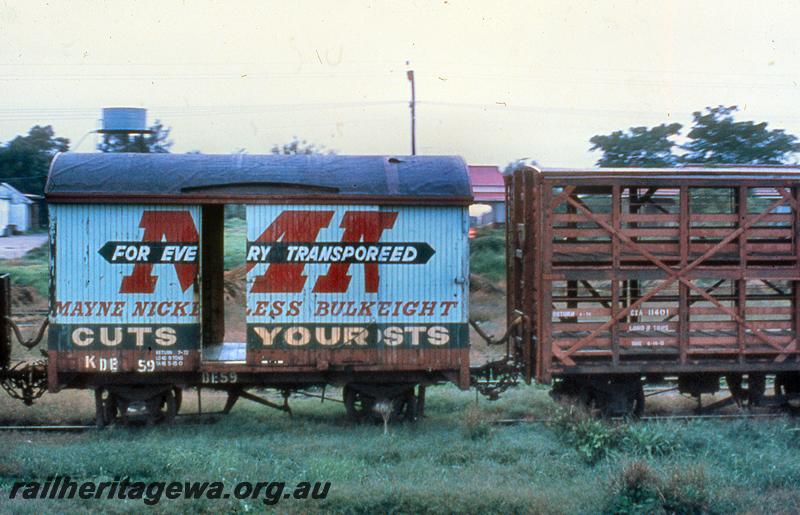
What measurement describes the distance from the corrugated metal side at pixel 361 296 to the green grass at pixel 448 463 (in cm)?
104

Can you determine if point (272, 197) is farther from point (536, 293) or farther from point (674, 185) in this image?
point (674, 185)

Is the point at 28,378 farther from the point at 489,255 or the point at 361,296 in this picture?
the point at 489,255

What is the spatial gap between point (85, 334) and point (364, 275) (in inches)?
152

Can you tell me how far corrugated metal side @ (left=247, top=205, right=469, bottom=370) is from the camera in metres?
10.9

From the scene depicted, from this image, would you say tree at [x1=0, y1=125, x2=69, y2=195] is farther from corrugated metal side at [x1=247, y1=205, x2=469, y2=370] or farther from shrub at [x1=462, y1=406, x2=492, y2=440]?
shrub at [x1=462, y1=406, x2=492, y2=440]

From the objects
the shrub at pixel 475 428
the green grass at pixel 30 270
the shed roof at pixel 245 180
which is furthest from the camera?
the green grass at pixel 30 270

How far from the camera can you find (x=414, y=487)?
25.7 ft

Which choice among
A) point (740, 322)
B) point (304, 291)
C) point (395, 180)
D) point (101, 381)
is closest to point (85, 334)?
point (101, 381)

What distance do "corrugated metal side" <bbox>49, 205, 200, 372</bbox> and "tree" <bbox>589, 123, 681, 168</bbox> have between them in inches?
822

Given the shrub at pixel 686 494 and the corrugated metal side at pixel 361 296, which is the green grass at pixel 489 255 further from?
the shrub at pixel 686 494

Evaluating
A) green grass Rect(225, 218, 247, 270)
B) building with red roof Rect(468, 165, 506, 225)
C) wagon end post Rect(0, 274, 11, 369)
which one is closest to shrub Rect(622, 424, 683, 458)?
wagon end post Rect(0, 274, 11, 369)

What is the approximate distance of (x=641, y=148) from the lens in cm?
2891

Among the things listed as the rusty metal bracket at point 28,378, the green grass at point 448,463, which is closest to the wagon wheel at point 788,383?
the green grass at point 448,463

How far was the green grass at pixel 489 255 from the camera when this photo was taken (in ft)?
93.6
